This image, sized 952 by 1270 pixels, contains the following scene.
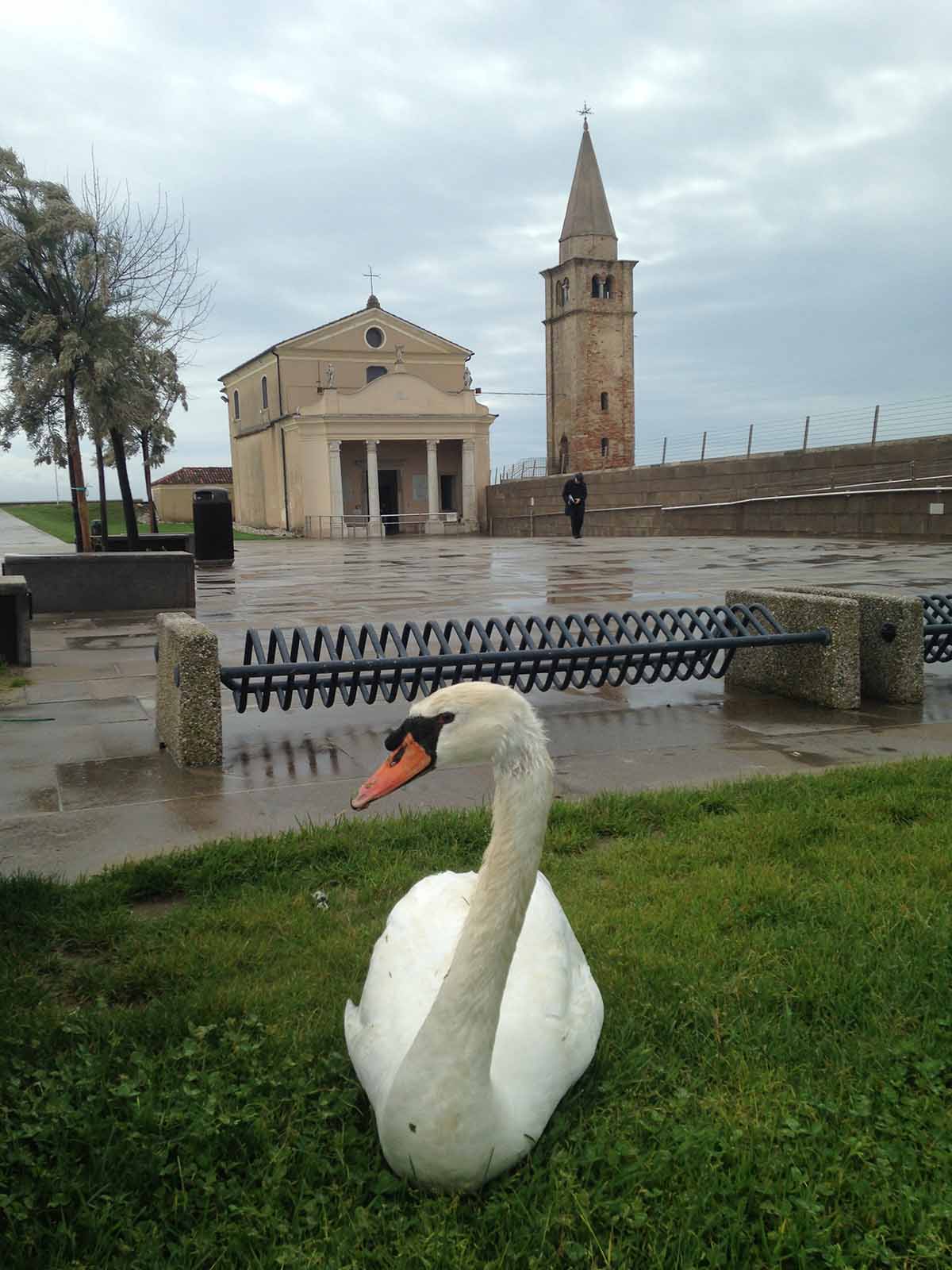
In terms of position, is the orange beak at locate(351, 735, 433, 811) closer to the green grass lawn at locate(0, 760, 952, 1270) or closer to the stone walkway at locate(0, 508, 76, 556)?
the green grass lawn at locate(0, 760, 952, 1270)

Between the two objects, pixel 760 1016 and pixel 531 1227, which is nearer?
pixel 531 1227

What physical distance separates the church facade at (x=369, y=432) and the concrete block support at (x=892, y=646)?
127 feet

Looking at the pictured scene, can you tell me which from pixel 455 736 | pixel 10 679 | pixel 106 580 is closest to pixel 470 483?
pixel 106 580

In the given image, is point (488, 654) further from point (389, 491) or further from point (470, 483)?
point (389, 491)

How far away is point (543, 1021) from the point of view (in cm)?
238

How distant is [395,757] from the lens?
212 centimetres

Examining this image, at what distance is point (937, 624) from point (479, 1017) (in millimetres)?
6291

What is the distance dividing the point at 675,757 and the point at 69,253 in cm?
1276

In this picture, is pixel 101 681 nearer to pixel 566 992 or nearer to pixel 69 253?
pixel 566 992

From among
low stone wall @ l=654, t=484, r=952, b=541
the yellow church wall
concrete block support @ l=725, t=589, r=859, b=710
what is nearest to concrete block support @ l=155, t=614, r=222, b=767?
concrete block support @ l=725, t=589, r=859, b=710

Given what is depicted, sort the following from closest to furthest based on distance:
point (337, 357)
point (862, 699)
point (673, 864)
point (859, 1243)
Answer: point (859, 1243), point (673, 864), point (862, 699), point (337, 357)

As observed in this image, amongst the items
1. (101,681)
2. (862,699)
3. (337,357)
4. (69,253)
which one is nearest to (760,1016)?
(862,699)

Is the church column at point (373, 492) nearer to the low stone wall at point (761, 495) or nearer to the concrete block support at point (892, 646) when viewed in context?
the low stone wall at point (761, 495)

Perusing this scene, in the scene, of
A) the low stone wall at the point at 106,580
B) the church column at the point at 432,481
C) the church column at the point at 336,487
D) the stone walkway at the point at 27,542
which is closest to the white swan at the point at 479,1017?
the low stone wall at the point at 106,580
